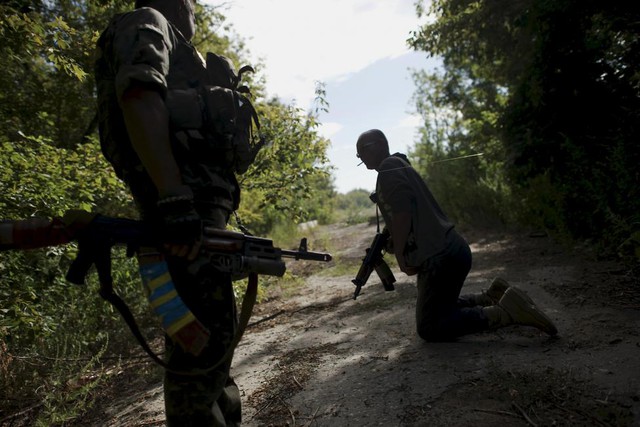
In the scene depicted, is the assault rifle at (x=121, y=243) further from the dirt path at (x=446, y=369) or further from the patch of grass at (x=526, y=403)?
the patch of grass at (x=526, y=403)

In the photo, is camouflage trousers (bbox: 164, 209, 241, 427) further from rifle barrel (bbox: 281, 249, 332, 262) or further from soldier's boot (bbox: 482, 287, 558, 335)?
soldier's boot (bbox: 482, 287, 558, 335)

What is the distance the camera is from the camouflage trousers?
4.73 feet

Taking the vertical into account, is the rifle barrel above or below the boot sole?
above

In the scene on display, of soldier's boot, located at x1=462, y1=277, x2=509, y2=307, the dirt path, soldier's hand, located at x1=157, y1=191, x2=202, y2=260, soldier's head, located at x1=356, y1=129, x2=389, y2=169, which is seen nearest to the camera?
soldier's hand, located at x1=157, y1=191, x2=202, y2=260

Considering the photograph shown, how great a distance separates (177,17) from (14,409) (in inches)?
122

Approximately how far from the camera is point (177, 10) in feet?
5.85

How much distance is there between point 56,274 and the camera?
433 cm

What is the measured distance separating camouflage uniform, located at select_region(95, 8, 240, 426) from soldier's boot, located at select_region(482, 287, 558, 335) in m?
2.09

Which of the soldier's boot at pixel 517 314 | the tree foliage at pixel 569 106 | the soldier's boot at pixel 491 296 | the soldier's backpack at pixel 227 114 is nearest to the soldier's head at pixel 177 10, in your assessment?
the soldier's backpack at pixel 227 114

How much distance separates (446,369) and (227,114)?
2027mm

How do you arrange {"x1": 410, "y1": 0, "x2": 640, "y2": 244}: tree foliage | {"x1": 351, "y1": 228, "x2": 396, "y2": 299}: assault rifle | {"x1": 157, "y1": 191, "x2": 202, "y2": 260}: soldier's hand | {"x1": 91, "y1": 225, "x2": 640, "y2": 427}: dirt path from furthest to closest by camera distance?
{"x1": 410, "y1": 0, "x2": 640, "y2": 244}: tree foliage, {"x1": 351, "y1": 228, "x2": 396, "y2": 299}: assault rifle, {"x1": 91, "y1": 225, "x2": 640, "y2": 427}: dirt path, {"x1": 157, "y1": 191, "x2": 202, "y2": 260}: soldier's hand

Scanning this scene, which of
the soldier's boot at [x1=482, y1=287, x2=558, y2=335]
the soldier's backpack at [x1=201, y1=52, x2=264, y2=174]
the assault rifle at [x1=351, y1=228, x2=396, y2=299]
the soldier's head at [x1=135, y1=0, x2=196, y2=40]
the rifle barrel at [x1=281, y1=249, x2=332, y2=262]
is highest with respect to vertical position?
the soldier's head at [x1=135, y1=0, x2=196, y2=40]

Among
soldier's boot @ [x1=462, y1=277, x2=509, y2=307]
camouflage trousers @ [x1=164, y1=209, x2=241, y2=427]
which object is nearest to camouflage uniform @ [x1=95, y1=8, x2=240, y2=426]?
camouflage trousers @ [x1=164, y1=209, x2=241, y2=427]

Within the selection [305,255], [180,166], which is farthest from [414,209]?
[180,166]
